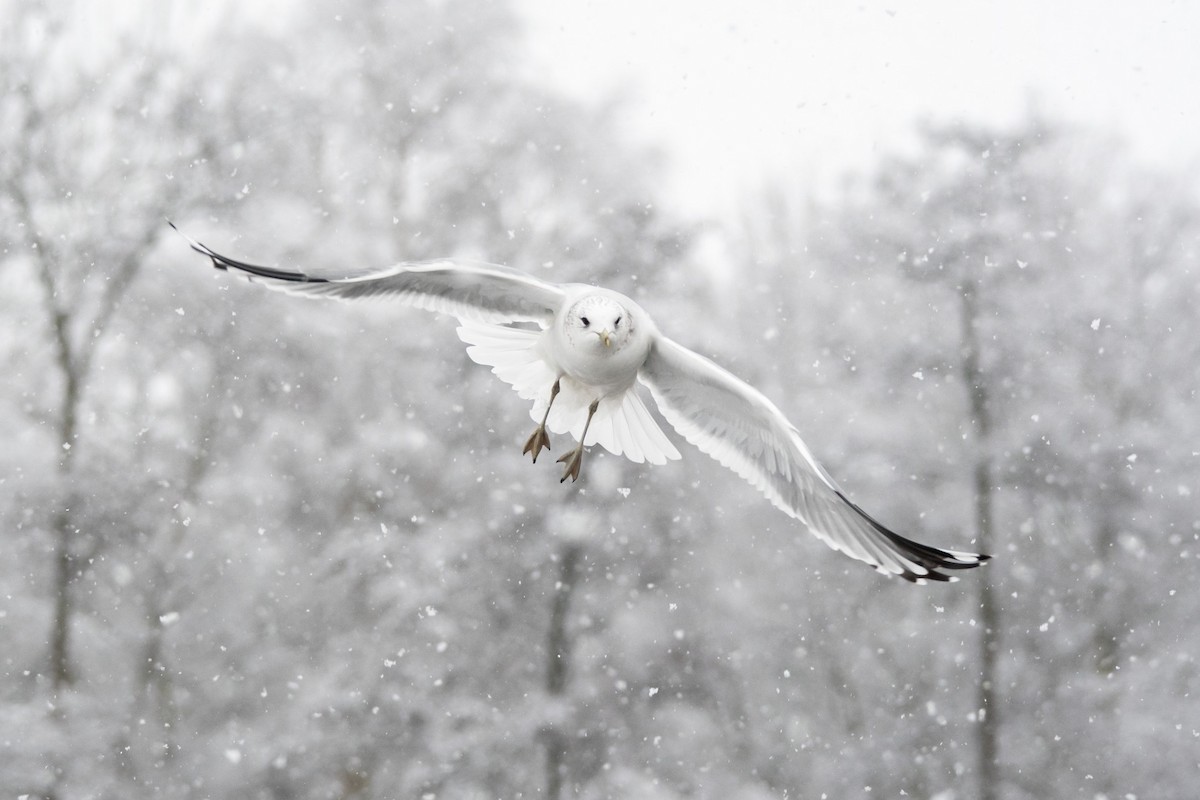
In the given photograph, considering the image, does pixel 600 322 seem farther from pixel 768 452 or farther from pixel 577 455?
pixel 768 452

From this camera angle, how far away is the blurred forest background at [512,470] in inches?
146

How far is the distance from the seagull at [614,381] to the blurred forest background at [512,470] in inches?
74.3

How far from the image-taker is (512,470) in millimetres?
3742

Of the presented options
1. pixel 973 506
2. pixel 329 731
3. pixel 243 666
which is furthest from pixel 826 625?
pixel 243 666

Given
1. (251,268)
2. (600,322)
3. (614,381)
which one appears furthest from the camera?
(614,381)

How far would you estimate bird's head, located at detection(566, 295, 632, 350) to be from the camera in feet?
5.26

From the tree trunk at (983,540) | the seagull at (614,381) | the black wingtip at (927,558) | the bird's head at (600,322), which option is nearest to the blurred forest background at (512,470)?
the tree trunk at (983,540)

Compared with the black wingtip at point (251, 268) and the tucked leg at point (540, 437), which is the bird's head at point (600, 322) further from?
the black wingtip at point (251, 268)

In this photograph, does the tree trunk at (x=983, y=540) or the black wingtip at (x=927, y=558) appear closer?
the black wingtip at (x=927, y=558)

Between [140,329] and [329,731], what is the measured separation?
1.38 metres

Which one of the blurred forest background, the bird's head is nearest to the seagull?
the bird's head

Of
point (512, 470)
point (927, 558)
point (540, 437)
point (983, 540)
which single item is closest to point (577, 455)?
point (540, 437)

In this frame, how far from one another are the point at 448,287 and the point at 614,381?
280 millimetres

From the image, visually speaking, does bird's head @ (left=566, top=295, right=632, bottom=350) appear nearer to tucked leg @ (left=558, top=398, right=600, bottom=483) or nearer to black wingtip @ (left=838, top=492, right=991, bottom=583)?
tucked leg @ (left=558, top=398, right=600, bottom=483)
